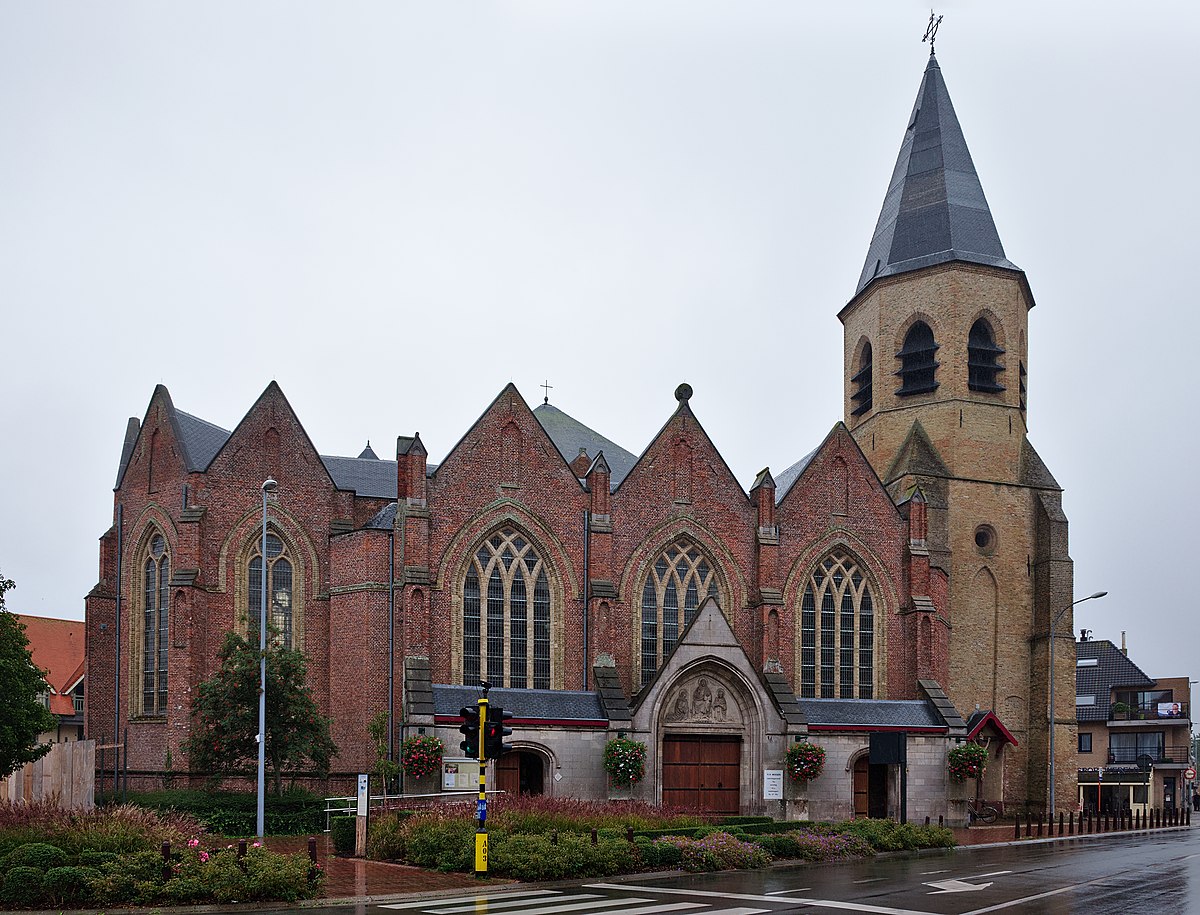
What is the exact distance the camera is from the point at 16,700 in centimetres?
3747

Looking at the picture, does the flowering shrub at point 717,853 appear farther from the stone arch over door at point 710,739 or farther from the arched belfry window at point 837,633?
the arched belfry window at point 837,633

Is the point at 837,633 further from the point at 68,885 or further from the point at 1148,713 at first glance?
the point at 1148,713

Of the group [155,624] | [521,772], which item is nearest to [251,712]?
[155,624]

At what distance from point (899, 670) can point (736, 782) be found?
8.10 meters

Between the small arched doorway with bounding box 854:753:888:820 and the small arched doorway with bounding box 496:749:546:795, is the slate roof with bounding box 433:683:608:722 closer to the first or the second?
the small arched doorway with bounding box 496:749:546:795

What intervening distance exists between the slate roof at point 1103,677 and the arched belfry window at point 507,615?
49353 mm

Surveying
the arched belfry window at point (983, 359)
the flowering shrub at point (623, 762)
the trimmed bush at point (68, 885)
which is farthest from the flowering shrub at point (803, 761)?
the trimmed bush at point (68, 885)

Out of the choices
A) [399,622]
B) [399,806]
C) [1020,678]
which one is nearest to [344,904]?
[399,806]

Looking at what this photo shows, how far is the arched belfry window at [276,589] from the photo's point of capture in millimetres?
38625

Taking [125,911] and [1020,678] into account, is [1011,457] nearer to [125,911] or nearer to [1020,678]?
[1020,678]

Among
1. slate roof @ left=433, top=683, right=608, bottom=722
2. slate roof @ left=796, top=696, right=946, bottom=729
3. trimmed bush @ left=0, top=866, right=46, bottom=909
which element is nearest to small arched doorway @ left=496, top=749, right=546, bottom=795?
slate roof @ left=433, top=683, right=608, bottom=722

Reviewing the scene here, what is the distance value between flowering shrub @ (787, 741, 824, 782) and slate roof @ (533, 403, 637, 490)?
14.2m

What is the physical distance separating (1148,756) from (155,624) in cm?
6194

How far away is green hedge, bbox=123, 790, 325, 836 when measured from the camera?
32688 millimetres
